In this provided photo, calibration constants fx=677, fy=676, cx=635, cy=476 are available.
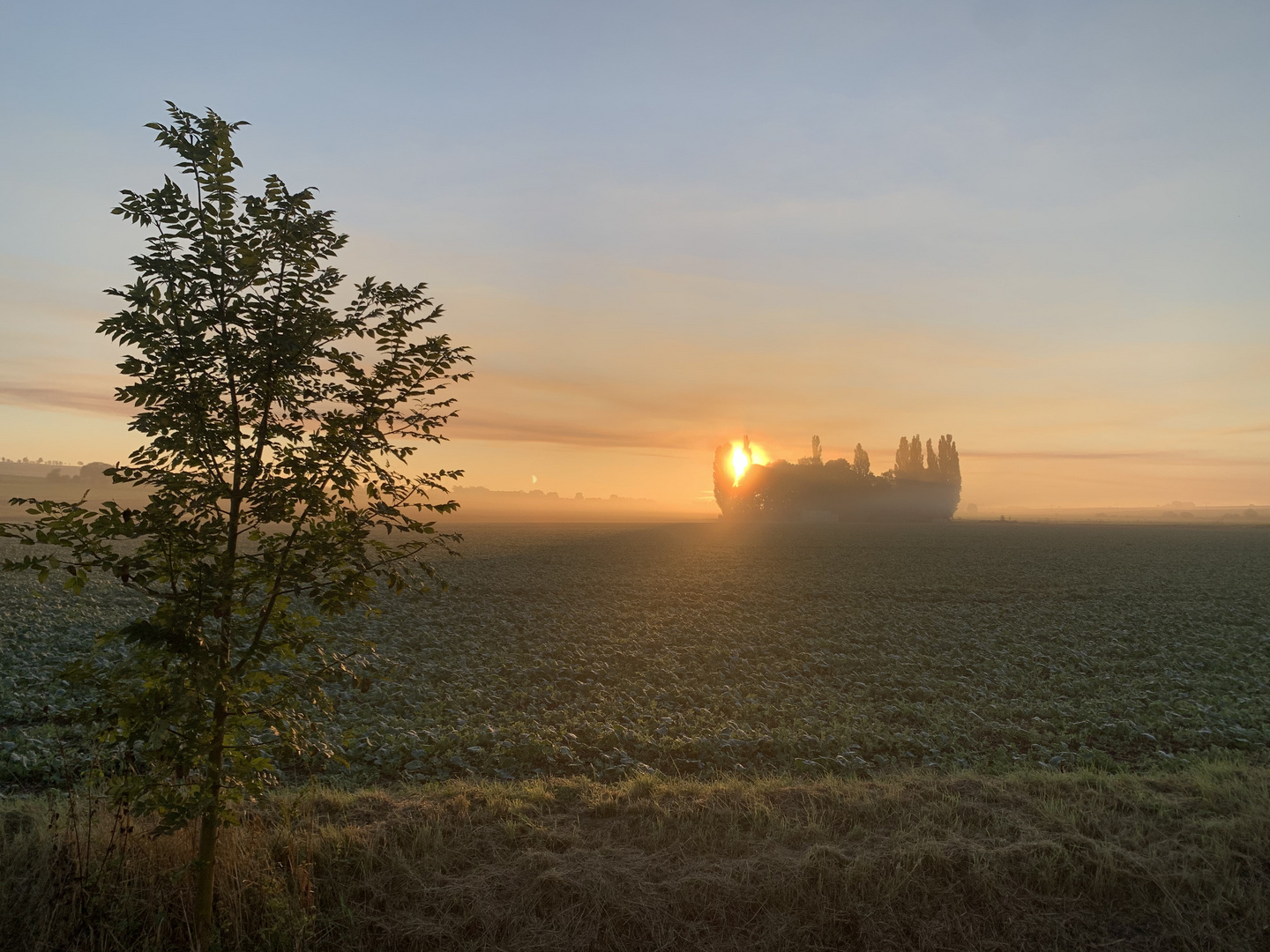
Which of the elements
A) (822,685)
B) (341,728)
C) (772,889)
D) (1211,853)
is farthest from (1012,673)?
(341,728)

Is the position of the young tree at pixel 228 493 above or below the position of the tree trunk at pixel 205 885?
above

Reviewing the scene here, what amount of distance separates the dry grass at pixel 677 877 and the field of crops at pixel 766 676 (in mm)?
3026

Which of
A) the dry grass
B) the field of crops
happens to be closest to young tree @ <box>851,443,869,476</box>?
the field of crops

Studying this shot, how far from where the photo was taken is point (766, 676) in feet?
62.8

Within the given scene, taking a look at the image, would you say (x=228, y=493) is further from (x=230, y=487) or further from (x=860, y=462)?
(x=860, y=462)

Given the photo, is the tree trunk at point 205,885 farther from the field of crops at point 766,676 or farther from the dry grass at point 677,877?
the field of crops at point 766,676

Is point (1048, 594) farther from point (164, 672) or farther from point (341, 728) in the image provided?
point (164, 672)

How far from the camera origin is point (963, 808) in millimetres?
9242

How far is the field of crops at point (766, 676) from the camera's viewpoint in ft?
42.6

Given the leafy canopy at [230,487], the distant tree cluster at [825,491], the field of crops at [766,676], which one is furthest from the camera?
the distant tree cluster at [825,491]

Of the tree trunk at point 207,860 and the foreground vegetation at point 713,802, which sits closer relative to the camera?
the tree trunk at point 207,860

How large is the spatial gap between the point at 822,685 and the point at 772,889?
11.1 meters

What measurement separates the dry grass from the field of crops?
3026 millimetres

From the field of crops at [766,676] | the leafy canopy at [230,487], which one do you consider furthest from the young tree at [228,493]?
the field of crops at [766,676]
